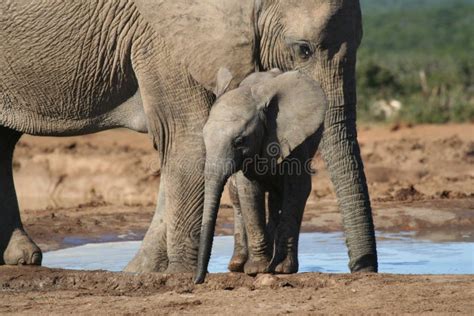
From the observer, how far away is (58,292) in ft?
22.4

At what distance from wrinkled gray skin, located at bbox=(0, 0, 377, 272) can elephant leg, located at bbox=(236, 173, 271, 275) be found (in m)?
0.27

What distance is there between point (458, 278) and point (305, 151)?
3.63 ft

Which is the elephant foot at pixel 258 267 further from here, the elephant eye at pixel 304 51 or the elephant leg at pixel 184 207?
the elephant eye at pixel 304 51

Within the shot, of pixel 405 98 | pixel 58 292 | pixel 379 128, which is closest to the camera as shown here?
pixel 58 292

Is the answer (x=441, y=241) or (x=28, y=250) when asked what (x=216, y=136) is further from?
(x=441, y=241)

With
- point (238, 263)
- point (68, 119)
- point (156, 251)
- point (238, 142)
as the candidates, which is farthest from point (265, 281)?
point (68, 119)

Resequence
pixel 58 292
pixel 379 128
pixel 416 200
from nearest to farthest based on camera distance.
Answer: pixel 58 292
pixel 416 200
pixel 379 128

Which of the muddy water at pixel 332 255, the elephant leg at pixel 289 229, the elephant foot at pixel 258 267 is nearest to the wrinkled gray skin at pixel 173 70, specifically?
the elephant leg at pixel 289 229

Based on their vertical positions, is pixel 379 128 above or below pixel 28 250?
above

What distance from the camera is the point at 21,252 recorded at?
7.95 metres

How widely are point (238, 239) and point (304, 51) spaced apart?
1256 mm

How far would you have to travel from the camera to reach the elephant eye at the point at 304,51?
274 inches

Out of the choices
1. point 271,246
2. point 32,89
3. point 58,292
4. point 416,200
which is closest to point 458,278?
point 271,246

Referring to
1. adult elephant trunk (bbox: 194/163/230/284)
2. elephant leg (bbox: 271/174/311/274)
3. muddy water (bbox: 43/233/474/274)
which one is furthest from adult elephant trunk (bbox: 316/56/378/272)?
muddy water (bbox: 43/233/474/274)
